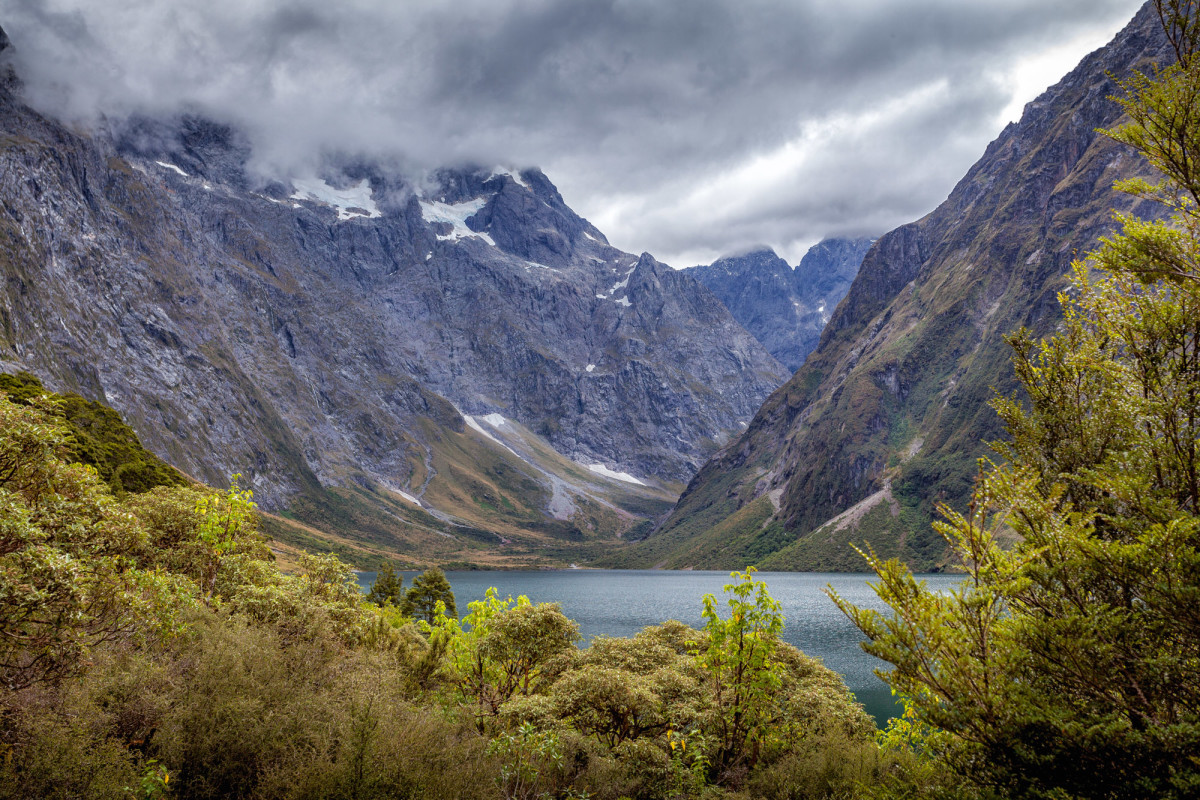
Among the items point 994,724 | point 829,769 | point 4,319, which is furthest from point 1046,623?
point 4,319

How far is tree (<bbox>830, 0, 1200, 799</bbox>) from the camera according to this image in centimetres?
937

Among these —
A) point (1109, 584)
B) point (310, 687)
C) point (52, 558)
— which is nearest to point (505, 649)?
point (310, 687)

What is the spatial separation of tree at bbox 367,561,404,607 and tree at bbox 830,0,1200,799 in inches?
2708

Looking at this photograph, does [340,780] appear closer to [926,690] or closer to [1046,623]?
[926,690]

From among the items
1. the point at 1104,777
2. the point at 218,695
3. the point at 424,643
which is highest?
the point at 1104,777

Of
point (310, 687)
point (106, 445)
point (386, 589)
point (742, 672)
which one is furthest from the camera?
point (386, 589)

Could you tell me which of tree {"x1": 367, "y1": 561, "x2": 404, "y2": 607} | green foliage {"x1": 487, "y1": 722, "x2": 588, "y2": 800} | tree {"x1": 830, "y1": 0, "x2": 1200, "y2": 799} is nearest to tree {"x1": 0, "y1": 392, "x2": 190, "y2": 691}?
green foliage {"x1": 487, "y1": 722, "x2": 588, "y2": 800}

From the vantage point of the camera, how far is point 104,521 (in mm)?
13594

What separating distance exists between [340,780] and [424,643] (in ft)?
65.1

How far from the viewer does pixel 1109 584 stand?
34.4 feet

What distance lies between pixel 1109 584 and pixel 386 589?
75179 millimetres

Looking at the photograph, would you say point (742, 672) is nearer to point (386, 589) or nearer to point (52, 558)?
point (52, 558)

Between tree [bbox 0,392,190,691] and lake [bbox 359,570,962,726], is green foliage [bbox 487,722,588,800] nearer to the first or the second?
tree [bbox 0,392,190,691]

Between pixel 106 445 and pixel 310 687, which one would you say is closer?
pixel 310 687
